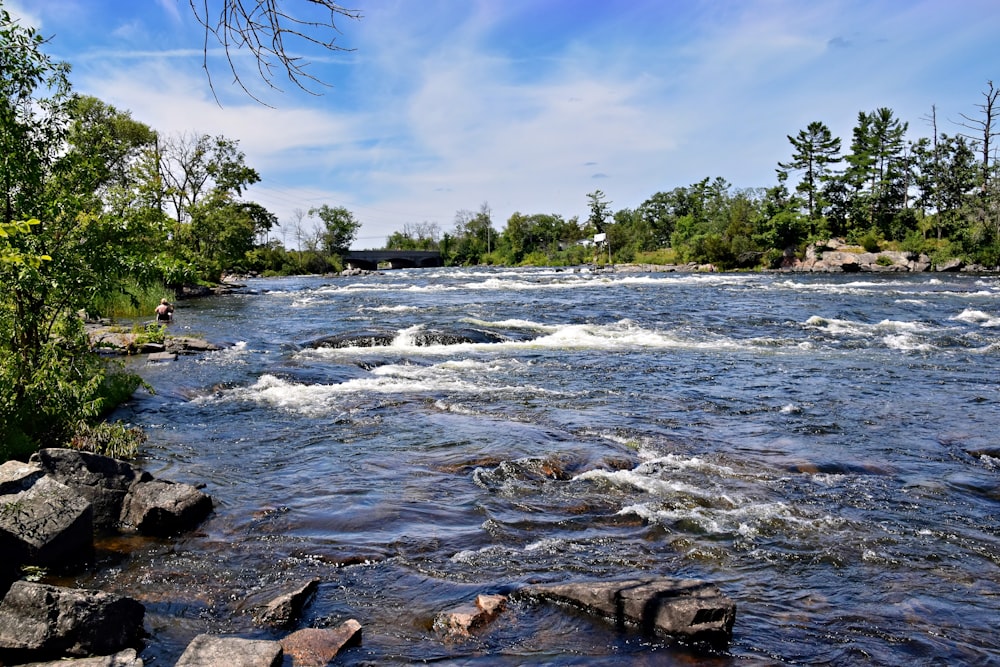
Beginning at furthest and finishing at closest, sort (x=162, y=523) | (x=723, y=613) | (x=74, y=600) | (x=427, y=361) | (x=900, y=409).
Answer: (x=427, y=361), (x=900, y=409), (x=162, y=523), (x=723, y=613), (x=74, y=600)

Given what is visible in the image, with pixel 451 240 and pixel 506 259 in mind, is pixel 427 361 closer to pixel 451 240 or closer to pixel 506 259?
pixel 506 259

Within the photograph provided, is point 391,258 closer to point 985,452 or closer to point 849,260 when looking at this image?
point 849,260

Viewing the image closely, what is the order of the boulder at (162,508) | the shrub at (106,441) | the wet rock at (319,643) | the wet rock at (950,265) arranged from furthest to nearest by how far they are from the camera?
the wet rock at (950,265) < the shrub at (106,441) < the boulder at (162,508) < the wet rock at (319,643)

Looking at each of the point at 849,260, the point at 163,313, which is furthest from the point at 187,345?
the point at 849,260

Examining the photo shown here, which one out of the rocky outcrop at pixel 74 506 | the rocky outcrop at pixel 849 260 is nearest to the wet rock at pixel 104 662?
the rocky outcrop at pixel 74 506

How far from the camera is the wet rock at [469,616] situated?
461 cm

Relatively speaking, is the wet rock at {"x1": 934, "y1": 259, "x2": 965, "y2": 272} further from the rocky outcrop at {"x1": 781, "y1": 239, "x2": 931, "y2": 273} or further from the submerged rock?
the submerged rock

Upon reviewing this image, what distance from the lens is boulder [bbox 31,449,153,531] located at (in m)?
6.34

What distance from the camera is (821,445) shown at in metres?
8.94

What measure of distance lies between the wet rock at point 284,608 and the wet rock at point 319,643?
0.91ft

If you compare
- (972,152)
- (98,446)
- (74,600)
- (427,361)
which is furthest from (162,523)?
(972,152)

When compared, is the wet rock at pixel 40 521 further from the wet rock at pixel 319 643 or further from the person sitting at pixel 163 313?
the person sitting at pixel 163 313

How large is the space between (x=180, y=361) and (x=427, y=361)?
5.83 metres

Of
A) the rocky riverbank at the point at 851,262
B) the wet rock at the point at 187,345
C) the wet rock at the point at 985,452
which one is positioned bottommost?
the wet rock at the point at 985,452
